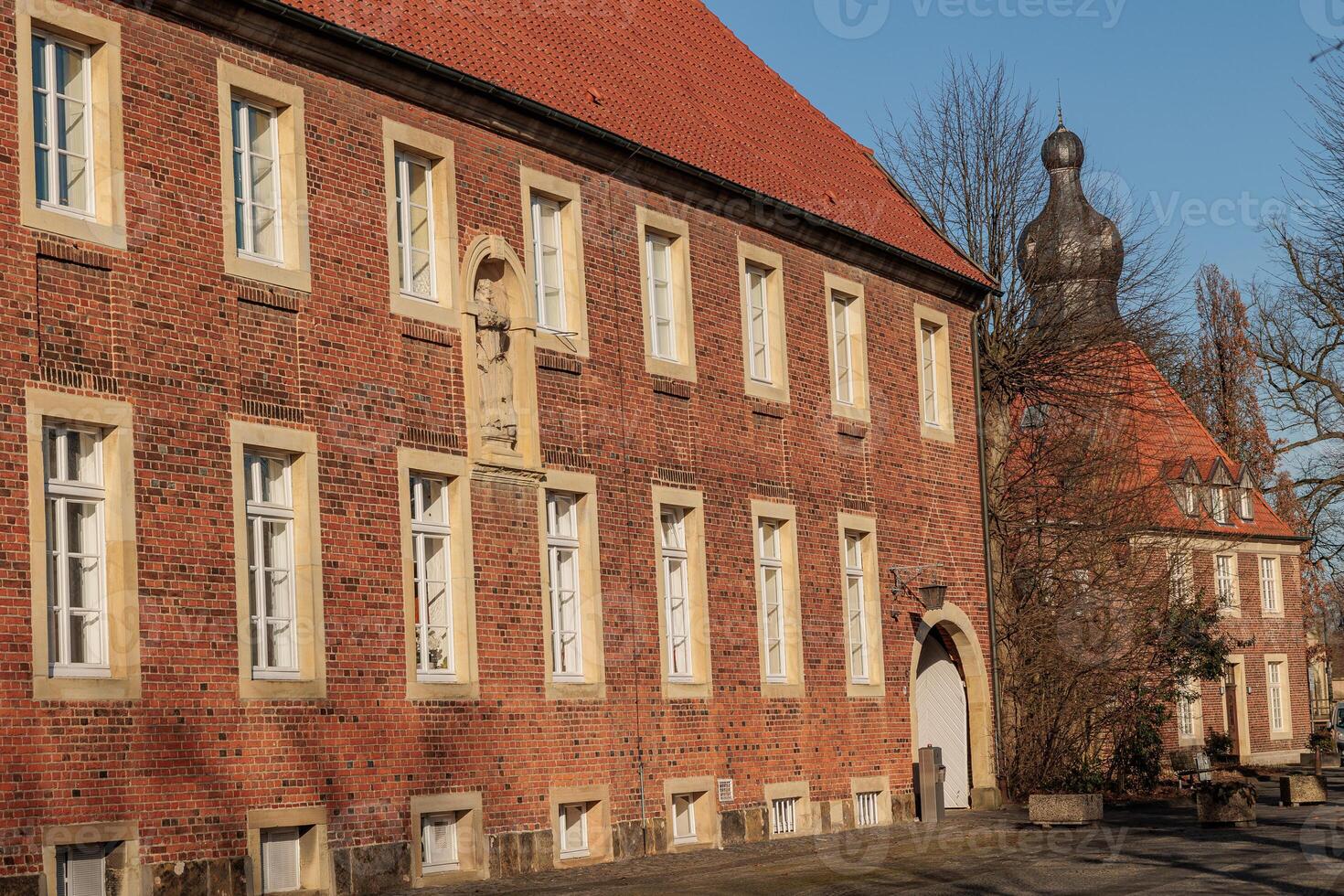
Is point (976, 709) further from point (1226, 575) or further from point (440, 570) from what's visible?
point (1226, 575)

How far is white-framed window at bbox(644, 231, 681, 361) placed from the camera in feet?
70.4

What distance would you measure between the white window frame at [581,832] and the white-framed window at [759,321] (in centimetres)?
627

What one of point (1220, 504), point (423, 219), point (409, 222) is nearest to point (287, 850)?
point (409, 222)

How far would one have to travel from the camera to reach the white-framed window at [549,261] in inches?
770

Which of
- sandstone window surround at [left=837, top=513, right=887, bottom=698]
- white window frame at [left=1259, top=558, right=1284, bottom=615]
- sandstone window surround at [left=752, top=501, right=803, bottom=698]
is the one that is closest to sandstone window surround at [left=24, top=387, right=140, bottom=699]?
sandstone window surround at [left=752, top=501, right=803, bottom=698]

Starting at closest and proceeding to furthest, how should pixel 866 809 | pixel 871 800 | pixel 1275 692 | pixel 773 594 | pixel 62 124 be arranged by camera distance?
pixel 62 124, pixel 773 594, pixel 866 809, pixel 871 800, pixel 1275 692

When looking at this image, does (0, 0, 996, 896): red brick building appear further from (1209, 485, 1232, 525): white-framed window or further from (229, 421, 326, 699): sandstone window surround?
(1209, 485, 1232, 525): white-framed window

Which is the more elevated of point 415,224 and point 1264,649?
point 415,224

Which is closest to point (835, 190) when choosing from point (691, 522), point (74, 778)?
point (691, 522)

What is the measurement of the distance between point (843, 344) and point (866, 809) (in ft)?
20.4

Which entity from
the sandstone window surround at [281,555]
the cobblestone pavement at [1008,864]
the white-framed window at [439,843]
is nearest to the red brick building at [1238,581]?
the cobblestone pavement at [1008,864]

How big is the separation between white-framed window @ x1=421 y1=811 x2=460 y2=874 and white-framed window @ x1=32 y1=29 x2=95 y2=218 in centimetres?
633

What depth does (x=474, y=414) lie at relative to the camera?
18094 millimetres

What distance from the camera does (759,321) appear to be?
23641 millimetres
